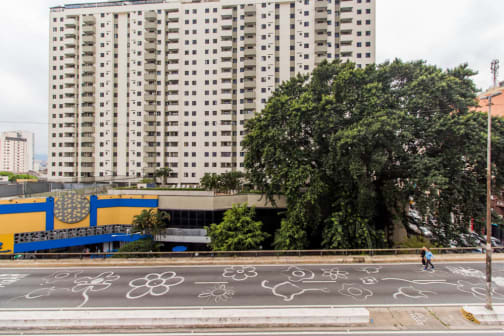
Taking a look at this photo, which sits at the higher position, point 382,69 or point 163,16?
point 163,16

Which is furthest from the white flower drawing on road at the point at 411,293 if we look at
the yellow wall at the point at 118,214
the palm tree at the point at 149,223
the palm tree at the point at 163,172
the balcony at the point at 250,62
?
the balcony at the point at 250,62

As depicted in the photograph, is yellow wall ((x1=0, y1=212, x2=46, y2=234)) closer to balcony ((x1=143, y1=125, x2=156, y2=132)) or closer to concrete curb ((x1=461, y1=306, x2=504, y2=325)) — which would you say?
balcony ((x1=143, y1=125, x2=156, y2=132))

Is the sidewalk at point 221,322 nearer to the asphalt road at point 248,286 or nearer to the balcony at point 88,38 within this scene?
the asphalt road at point 248,286

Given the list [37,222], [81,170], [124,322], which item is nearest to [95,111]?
[81,170]

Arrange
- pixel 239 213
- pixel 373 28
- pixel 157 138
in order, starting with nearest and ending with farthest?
pixel 239 213 → pixel 373 28 → pixel 157 138

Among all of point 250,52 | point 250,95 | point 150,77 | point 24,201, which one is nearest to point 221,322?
point 24,201

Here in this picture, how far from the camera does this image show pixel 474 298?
10.6 meters

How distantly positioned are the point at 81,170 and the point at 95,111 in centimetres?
1520

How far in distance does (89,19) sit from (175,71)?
2562 centimetres

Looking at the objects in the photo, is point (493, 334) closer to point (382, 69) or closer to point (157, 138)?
point (382, 69)

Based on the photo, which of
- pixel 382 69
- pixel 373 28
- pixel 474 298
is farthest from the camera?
pixel 373 28

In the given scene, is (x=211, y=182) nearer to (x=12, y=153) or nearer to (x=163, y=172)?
(x=163, y=172)

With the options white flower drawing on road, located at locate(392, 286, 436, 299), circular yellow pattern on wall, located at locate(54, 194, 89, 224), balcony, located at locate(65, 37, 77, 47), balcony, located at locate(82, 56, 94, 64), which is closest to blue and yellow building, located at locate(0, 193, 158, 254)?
circular yellow pattern on wall, located at locate(54, 194, 89, 224)

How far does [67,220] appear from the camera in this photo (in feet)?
94.6
